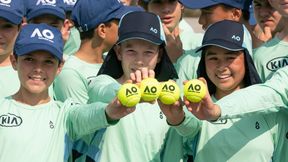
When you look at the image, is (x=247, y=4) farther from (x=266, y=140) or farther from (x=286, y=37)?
(x=266, y=140)

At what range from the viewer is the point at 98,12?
26.2 feet

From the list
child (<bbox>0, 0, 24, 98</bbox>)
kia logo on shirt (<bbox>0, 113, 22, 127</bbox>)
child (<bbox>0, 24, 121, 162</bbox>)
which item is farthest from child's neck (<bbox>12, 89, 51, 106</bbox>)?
child (<bbox>0, 0, 24, 98</bbox>)

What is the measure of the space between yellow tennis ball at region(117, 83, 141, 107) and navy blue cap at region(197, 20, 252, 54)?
1039 mm

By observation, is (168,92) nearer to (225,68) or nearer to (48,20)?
(225,68)

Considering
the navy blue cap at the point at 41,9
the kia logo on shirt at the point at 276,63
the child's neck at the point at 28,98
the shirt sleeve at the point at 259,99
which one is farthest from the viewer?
the navy blue cap at the point at 41,9

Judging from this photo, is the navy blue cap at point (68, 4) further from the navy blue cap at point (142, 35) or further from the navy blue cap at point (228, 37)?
the navy blue cap at point (228, 37)

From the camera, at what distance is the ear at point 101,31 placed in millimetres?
7938

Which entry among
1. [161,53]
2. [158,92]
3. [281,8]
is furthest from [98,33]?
[158,92]

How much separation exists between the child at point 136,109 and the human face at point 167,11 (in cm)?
154

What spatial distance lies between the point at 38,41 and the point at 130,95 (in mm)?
1141

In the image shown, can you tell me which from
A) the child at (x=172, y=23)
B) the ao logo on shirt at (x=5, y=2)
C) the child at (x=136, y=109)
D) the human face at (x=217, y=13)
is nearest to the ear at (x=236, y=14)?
the human face at (x=217, y=13)

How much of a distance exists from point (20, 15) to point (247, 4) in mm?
2141

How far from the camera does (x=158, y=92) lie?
575 cm

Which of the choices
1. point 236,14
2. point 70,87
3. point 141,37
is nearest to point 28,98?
point 70,87
